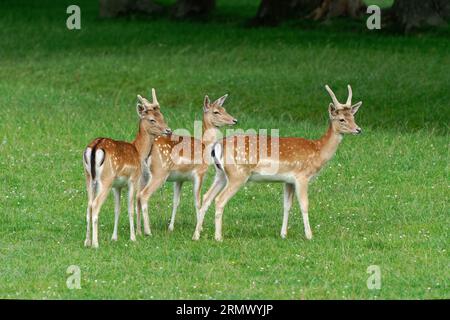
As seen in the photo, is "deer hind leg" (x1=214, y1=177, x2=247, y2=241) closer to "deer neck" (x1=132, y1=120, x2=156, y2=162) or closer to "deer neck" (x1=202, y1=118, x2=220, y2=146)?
"deer neck" (x1=132, y1=120, x2=156, y2=162)

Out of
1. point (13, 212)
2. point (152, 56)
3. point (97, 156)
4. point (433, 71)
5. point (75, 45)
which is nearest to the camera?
point (97, 156)

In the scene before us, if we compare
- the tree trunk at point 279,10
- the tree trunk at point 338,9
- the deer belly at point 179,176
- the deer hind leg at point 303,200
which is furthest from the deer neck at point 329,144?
the tree trunk at point 279,10

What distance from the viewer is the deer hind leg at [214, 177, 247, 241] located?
11773mm

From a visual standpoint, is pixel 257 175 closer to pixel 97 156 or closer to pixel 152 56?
pixel 97 156

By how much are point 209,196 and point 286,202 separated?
2.50 feet

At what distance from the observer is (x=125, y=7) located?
30859mm

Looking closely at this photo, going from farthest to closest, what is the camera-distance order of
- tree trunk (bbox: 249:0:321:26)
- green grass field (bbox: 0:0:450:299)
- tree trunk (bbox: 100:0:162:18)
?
1. tree trunk (bbox: 100:0:162:18)
2. tree trunk (bbox: 249:0:321:26)
3. green grass field (bbox: 0:0:450:299)

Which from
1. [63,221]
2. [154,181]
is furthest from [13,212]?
[154,181]

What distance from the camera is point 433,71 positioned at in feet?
71.5

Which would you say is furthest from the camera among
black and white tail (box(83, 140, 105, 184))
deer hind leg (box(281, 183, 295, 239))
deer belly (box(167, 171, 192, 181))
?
deer belly (box(167, 171, 192, 181))

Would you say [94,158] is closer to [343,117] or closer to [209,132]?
[209,132]

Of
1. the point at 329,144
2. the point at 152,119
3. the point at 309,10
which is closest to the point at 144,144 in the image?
the point at 152,119

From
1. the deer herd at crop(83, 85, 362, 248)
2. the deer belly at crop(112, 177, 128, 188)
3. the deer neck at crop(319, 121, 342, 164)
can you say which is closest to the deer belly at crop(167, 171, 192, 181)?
the deer herd at crop(83, 85, 362, 248)

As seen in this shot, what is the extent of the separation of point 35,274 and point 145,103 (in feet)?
7.81
